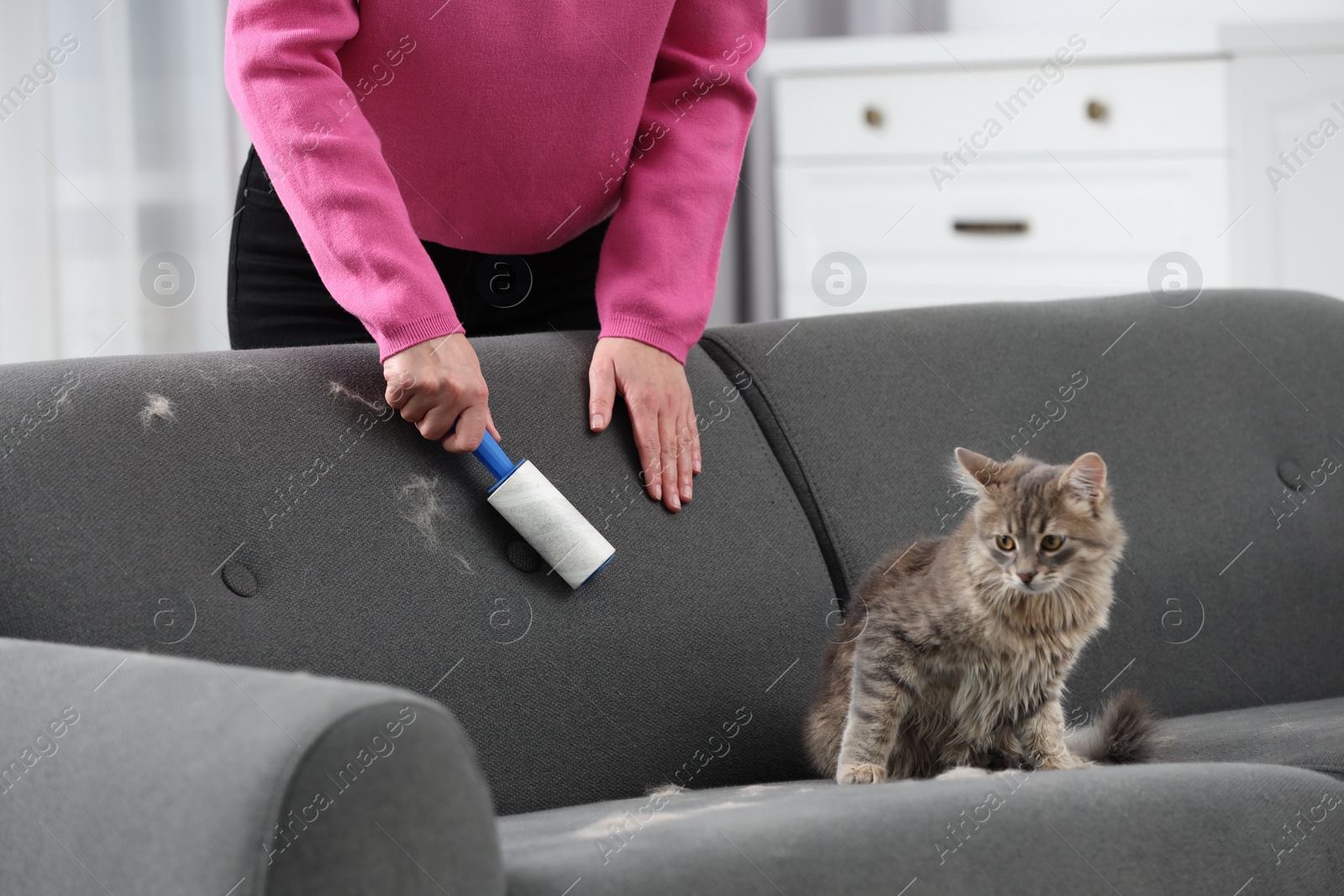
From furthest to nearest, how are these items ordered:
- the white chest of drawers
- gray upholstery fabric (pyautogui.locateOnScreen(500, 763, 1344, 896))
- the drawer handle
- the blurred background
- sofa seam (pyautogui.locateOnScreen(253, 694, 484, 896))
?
the drawer handle
the white chest of drawers
the blurred background
gray upholstery fabric (pyautogui.locateOnScreen(500, 763, 1344, 896))
sofa seam (pyautogui.locateOnScreen(253, 694, 484, 896))

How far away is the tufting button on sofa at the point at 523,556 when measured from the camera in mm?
1350

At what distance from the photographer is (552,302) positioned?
1653 millimetres

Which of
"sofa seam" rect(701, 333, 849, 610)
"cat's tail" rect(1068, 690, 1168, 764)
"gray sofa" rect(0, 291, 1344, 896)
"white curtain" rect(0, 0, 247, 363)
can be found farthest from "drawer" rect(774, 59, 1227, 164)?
"cat's tail" rect(1068, 690, 1168, 764)

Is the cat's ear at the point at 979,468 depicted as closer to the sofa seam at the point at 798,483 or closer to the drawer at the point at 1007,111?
the sofa seam at the point at 798,483

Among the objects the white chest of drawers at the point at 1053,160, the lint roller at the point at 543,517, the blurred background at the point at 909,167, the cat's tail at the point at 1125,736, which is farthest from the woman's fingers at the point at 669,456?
the white chest of drawers at the point at 1053,160

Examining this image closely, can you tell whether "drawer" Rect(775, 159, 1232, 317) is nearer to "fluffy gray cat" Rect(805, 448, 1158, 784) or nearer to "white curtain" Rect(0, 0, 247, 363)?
"white curtain" Rect(0, 0, 247, 363)

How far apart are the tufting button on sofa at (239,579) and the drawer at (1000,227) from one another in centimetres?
192

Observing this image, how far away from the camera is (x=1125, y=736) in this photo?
1.29m

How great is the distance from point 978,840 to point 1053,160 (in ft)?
7.82

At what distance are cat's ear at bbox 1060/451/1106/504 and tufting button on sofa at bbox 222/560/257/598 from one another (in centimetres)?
79

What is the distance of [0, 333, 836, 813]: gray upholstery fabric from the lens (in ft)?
3.85

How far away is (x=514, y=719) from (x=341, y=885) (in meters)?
0.57

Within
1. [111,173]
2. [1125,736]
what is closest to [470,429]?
[1125,736]

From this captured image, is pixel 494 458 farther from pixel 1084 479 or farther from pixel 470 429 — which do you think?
pixel 1084 479
